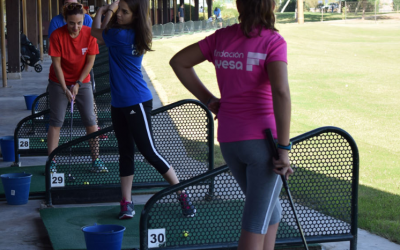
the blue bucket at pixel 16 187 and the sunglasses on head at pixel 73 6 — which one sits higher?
the sunglasses on head at pixel 73 6

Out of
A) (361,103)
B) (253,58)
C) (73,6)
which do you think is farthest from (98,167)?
(361,103)

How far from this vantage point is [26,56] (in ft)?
53.7

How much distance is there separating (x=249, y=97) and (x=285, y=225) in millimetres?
1746

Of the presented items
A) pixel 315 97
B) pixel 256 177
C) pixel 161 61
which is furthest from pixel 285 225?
pixel 161 61

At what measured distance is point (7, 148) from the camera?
254 inches

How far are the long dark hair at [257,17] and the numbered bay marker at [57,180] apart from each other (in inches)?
120

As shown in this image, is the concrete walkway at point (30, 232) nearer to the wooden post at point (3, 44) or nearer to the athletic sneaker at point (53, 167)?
the athletic sneaker at point (53, 167)

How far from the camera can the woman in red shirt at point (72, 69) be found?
5.21m

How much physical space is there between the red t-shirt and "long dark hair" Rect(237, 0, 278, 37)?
310cm

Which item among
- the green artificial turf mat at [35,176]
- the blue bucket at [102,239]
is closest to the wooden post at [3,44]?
the green artificial turf mat at [35,176]

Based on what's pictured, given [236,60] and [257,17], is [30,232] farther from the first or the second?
[257,17]

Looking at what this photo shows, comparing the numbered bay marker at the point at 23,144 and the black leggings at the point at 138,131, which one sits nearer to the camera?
the black leggings at the point at 138,131

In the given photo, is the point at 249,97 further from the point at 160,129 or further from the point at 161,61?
the point at 161,61

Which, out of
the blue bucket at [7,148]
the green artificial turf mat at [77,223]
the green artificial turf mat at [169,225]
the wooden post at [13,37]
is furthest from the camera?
the wooden post at [13,37]
